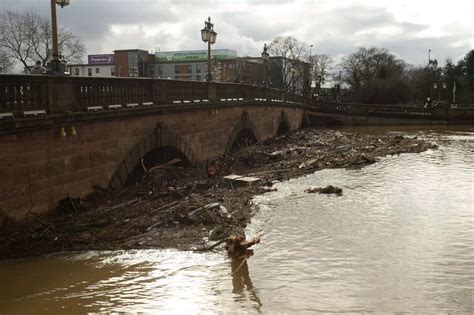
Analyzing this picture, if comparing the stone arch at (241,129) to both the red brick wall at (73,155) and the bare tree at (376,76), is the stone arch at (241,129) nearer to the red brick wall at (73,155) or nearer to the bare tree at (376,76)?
the red brick wall at (73,155)

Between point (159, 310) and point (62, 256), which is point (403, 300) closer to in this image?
point (159, 310)

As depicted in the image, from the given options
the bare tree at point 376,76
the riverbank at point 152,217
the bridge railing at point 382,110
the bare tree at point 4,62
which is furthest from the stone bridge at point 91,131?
the bare tree at point 376,76

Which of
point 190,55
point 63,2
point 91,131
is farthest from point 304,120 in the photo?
point 190,55

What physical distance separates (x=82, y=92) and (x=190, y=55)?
108 metres

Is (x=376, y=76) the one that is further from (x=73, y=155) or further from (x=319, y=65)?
(x=73, y=155)

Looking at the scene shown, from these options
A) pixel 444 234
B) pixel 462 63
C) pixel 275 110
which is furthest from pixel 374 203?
pixel 462 63

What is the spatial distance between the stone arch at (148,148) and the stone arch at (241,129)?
17.4 feet

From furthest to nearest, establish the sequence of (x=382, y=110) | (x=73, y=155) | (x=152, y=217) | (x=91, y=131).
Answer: (x=382, y=110)
(x=91, y=131)
(x=152, y=217)
(x=73, y=155)

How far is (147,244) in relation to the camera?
403 inches

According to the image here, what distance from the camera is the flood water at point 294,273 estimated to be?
7547mm

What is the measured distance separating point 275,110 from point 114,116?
910 inches

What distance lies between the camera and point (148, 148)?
596 inches

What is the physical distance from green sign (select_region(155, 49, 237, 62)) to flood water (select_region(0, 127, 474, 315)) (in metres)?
105

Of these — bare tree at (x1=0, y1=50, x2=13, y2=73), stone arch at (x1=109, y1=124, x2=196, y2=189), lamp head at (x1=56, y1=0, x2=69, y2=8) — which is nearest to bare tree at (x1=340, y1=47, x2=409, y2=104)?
bare tree at (x1=0, y1=50, x2=13, y2=73)
